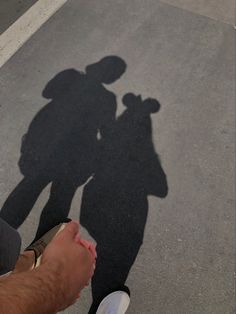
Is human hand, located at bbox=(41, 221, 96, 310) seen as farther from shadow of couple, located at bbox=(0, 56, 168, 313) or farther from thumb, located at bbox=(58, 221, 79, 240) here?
shadow of couple, located at bbox=(0, 56, 168, 313)

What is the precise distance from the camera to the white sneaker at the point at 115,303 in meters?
Result: 2.96

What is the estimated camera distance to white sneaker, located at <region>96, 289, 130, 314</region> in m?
2.96

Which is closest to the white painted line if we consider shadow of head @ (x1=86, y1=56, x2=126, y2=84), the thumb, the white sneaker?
shadow of head @ (x1=86, y1=56, x2=126, y2=84)

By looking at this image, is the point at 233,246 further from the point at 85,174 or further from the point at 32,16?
the point at 32,16

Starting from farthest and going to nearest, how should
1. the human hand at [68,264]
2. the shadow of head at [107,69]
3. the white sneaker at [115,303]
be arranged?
the shadow of head at [107,69]
the white sneaker at [115,303]
the human hand at [68,264]

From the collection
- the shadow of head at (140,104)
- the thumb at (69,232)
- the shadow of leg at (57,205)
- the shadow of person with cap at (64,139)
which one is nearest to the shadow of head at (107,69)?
the shadow of person with cap at (64,139)

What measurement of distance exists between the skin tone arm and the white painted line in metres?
3.09

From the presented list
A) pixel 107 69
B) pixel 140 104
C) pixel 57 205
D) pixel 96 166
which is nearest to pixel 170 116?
pixel 140 104

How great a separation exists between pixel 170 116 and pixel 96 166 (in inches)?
41.0

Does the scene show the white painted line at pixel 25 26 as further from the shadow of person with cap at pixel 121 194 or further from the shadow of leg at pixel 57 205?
the shadow of leg at pixel 57 205

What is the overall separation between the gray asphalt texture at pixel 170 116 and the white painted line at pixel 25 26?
0.09m

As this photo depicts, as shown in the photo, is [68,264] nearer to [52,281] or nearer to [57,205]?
[52,281]

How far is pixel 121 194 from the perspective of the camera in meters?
3.49

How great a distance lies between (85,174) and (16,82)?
132 cm
